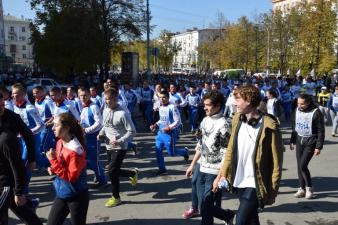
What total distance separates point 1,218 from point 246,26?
169 feet

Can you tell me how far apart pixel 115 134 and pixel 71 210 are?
8.16ft

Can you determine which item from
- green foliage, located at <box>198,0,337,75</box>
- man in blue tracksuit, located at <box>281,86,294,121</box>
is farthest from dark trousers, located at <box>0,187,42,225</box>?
green foliage, located at <box>198,0,337,75</box>

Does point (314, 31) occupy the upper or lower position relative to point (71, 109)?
upper

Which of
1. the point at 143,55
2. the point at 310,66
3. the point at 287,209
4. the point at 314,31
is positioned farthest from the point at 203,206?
the point at 143,55

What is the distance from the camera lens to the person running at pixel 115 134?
Result: 6.31m

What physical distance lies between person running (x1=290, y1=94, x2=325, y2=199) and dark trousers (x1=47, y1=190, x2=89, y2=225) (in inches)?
154

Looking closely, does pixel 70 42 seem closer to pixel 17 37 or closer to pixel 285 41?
pixel 285 41

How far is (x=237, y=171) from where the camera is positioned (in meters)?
4.01

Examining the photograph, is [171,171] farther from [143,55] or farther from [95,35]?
[143,55]

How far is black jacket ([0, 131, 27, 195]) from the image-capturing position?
3928 millimetres

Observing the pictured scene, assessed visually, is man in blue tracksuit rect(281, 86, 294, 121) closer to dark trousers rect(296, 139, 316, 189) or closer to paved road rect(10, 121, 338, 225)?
paved road rect(10, 121, 338, 225)

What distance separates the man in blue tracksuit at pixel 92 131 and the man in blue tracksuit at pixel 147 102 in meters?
7.68

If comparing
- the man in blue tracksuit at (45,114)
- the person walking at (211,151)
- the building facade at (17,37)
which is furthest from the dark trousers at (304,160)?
the building facade at (17,37)

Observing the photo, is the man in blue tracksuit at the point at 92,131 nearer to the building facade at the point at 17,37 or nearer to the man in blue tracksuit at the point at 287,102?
the man in blue tracksuit at the point at 287,102
